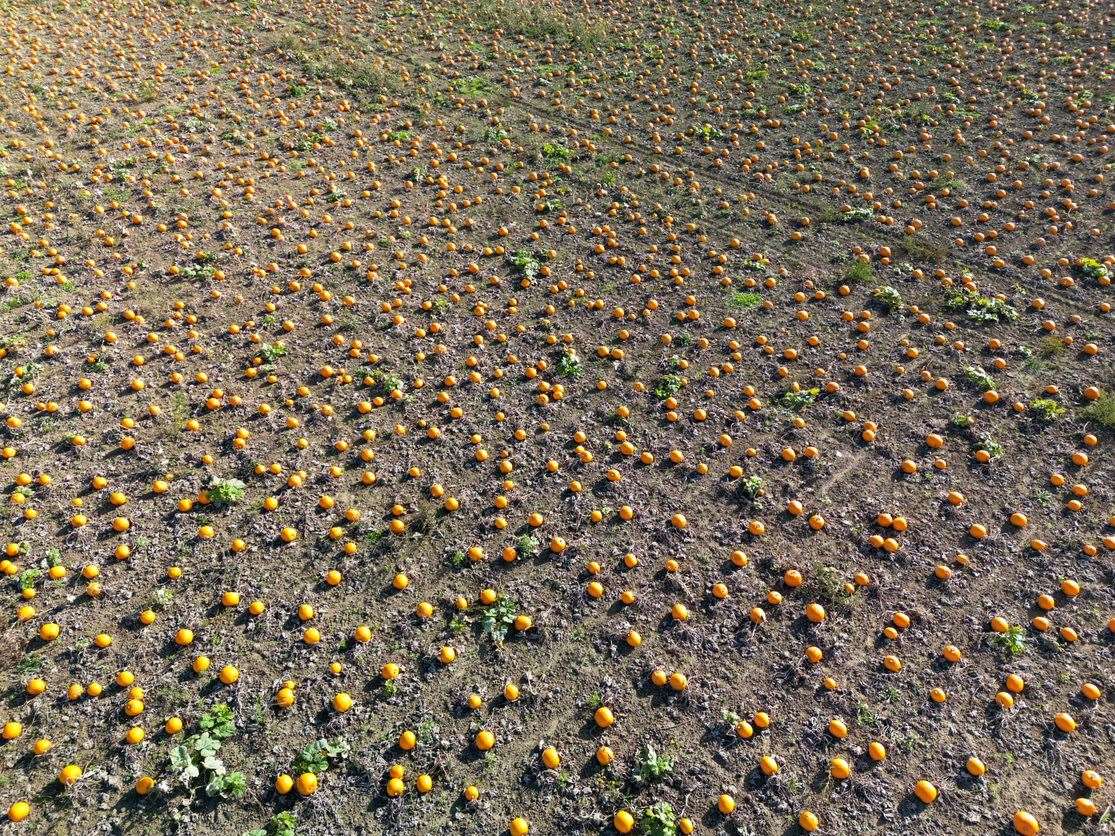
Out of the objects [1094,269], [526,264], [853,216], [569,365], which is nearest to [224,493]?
[569,365]

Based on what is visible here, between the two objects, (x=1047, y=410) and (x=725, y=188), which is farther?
A: (x=725, y=188)

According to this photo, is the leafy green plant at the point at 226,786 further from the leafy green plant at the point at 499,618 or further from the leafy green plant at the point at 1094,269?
the leafy green plant at the point at 1094,269

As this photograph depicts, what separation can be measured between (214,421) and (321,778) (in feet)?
15.2

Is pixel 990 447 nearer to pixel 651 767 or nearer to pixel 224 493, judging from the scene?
pixel 651 767

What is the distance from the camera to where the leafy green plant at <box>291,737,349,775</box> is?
5336 mm

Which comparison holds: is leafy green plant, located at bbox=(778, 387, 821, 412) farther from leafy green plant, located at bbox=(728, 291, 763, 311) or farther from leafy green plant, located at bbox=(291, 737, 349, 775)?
leafy green plant, located at bbox=(291, 737, 349, 775)

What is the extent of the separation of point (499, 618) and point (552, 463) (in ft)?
6.54

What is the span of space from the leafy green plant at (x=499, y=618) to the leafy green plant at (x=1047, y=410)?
7.02m

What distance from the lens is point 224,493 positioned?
720 cm

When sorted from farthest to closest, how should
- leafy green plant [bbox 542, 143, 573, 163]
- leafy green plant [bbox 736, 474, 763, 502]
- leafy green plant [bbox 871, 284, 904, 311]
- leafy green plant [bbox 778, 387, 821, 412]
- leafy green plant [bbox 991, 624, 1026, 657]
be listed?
leafy green plant [bbox 542, 143, 573, 163] → leafy green plant [bbox 871, 284, 904, 311] → leafy green plant [bbox 778, 387, 821, 412] → leafy green plant [bbox 736, 474, 763, 502] → leafy green plant [bbox 991, 624, 1026, 657]

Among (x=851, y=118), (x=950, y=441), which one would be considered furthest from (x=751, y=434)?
(x=851, y=118)

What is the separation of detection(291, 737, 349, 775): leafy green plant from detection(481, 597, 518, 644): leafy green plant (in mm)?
1512

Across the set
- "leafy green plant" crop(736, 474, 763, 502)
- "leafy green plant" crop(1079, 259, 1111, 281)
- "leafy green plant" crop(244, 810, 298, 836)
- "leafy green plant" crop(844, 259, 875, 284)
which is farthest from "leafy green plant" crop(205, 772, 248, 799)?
"leafy green plant" crop(1079, 259, 1111, 281)

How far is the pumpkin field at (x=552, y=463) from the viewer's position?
17.9ft
